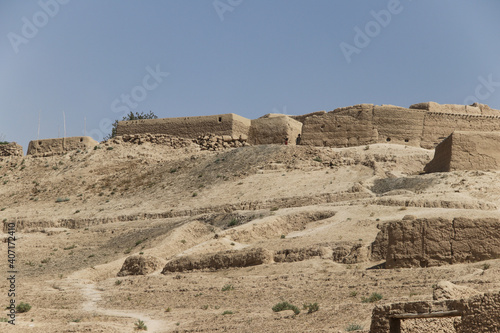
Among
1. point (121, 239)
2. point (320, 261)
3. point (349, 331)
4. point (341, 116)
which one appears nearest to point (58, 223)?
point (121, 239)

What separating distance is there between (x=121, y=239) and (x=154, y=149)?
637 inches

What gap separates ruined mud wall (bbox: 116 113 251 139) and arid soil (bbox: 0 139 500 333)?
4.69ft

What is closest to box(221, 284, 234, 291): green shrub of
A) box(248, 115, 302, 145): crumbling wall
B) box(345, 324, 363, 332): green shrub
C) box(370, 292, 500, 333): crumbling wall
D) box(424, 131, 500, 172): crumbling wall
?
box(345, 324, 363, 332): green shrub

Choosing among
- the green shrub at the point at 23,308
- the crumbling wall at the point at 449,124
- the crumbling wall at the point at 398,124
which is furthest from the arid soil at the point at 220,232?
the crumbling wall at the point at 449,124

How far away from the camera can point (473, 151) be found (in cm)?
2820

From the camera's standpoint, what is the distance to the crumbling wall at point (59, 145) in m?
45.1

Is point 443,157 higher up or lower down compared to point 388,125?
lower down

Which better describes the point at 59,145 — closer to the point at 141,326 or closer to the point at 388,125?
the point at 388,125

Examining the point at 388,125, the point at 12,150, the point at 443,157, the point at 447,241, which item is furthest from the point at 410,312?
the point at 12,150

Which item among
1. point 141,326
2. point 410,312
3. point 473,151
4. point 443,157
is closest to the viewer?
point 410,312

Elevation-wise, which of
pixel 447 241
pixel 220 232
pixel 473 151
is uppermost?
pixel 473 151

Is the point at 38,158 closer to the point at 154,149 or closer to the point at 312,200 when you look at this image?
the point at 154,149

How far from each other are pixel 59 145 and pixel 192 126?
873 cm

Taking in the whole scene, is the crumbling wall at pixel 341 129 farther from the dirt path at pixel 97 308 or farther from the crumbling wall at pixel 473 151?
the dirt path at pixel 97 308
